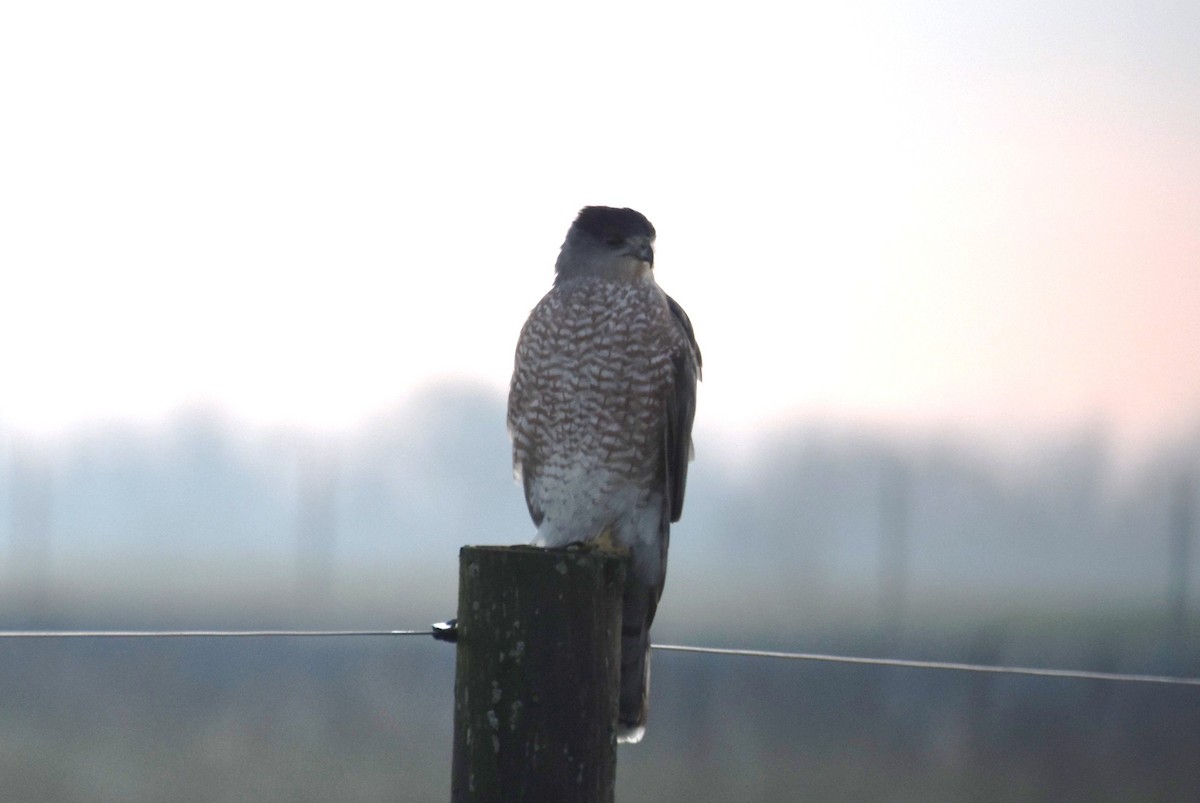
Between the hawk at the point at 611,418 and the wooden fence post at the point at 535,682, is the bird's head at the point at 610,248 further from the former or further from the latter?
the wooden fence post at the point at 535,682

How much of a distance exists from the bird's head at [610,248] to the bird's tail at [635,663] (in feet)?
3.02

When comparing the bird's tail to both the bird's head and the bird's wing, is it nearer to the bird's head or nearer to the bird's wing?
the bird's wing

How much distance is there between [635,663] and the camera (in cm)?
296

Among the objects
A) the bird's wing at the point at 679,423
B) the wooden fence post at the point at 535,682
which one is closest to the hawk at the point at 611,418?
the bird's wing at the point at 679,423

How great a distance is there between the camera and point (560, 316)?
3.28 metres

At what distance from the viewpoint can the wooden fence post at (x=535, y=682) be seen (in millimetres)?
1917

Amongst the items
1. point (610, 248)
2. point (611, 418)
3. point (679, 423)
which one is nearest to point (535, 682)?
point (611, 418)

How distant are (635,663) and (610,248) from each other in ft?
4.04

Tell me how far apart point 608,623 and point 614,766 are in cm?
25

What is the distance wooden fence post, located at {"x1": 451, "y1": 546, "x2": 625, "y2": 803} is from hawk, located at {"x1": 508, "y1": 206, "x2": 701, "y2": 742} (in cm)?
113

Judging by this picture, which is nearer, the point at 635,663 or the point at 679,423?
the point at 635,663

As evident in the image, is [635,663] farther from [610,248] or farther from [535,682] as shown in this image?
[610,248]

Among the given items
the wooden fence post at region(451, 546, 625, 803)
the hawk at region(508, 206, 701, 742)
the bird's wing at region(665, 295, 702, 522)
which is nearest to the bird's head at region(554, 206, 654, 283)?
the hawk at region(508, 206, 701, 742)

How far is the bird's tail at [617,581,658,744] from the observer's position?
2893 mm
